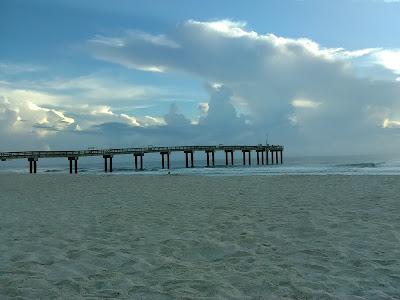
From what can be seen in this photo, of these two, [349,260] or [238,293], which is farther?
[349,260]

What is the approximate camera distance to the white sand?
409cm

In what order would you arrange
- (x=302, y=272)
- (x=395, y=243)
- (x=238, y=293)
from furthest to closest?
(x=395, y=243) → (x=302, y=272) → (x=238, y=293)

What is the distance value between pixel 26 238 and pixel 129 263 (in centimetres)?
253

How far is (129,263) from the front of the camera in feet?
16.6

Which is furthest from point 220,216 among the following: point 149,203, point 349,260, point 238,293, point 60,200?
point 60,200

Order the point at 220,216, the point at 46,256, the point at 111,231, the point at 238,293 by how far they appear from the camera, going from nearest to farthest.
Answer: the point at 238,293 < the point at 46,256 < the point at 111,231 < the point at 220,216

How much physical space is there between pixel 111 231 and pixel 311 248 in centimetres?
360

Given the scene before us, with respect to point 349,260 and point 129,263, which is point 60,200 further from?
point 349,260

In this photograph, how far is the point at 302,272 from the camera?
4.59m

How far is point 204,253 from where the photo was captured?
5.62m

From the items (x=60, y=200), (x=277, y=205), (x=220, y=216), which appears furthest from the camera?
(x=60, y=200)

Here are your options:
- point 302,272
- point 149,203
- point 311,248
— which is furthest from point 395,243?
point 149,203

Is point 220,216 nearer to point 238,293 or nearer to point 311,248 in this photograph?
point 311,248

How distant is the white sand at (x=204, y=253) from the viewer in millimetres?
4094
